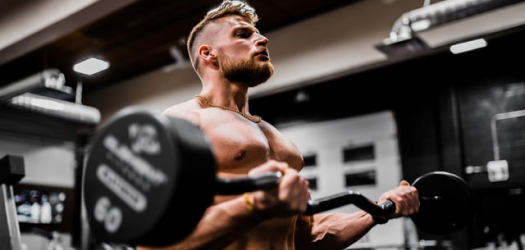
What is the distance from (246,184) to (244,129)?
1.89 feet

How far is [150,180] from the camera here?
88 cm

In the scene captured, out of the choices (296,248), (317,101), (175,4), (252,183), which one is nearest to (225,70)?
(296,248)

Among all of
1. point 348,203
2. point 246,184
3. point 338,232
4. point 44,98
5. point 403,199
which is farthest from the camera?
point 44,98

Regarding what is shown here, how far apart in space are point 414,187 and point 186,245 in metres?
0.85

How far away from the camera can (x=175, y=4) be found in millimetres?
6137

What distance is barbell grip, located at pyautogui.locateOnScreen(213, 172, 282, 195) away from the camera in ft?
3.22

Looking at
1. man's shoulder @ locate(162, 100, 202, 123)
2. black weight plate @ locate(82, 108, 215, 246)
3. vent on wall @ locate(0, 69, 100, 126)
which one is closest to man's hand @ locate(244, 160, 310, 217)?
black weight plate @ locate(82, 108, 215, 246)

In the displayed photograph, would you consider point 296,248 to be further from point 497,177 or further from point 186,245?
point 497,177

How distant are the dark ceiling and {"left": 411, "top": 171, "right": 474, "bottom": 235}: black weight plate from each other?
4.69m

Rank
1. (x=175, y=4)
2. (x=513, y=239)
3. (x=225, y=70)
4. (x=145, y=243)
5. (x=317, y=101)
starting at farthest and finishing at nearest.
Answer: (x=317, y=101), (x=175, y=4), (x=513, y=239), (x=225, y=70), (x=145, y=243)

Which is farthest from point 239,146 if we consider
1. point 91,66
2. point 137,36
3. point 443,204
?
point 91,66

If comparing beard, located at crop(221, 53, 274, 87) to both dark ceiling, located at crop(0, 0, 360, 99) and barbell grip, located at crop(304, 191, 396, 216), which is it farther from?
dark ceiling, located at crop(0, 0, 360, 99)

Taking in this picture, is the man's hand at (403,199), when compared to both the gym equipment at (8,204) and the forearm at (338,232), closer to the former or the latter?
the forearm at (338,232)

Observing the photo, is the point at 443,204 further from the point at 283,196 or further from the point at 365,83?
the point at 365,83
